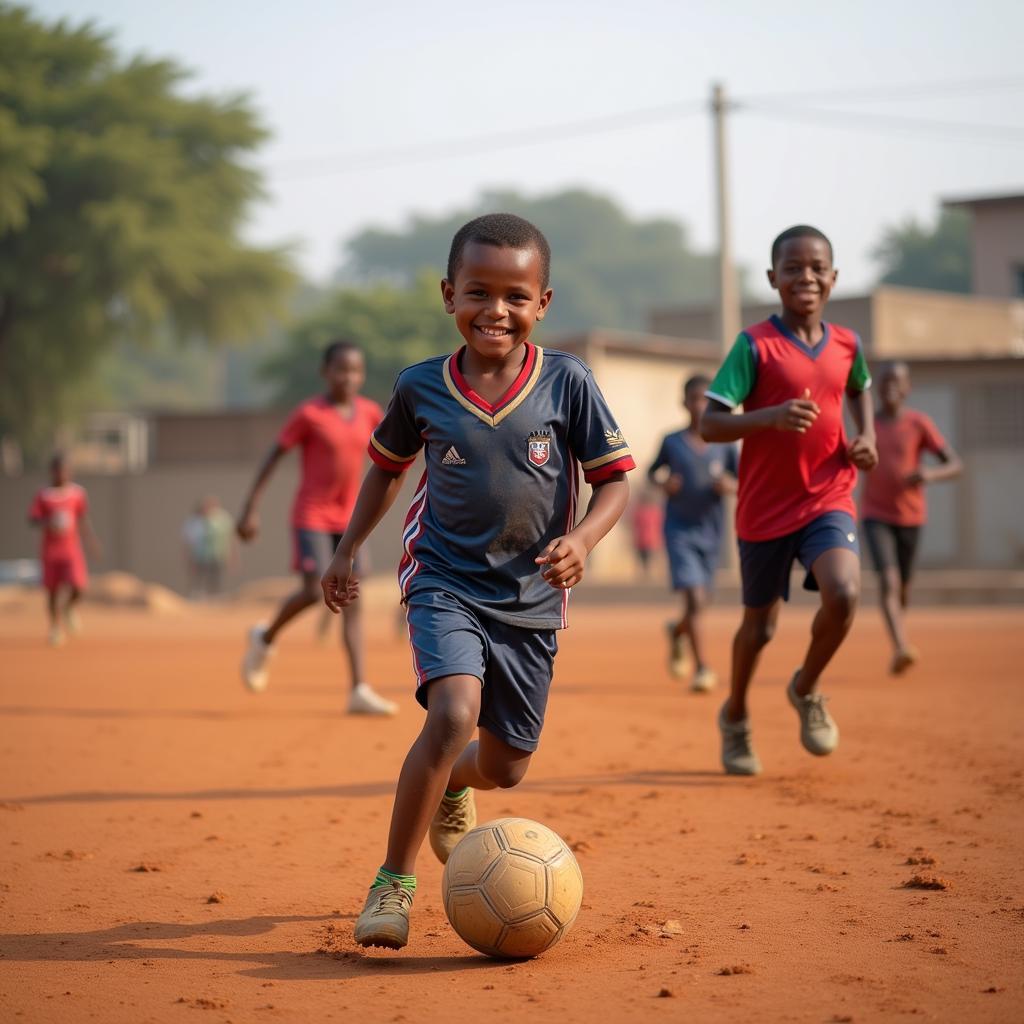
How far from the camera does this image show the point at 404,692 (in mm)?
10883

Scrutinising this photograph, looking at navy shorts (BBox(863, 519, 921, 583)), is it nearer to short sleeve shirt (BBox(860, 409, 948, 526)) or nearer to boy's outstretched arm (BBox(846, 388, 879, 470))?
short sleeve shirt (BBox(860, 409, 948, 526))

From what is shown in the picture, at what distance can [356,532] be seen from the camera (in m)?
4.47

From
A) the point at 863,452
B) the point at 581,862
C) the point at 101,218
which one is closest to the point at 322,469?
the point at 863,452

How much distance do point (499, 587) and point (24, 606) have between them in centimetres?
2155

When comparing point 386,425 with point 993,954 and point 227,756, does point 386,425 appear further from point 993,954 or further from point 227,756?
point 227,756

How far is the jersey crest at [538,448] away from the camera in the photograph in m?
4.27

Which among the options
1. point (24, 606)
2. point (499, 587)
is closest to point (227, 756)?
point (499, 587)

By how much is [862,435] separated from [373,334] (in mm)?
43639

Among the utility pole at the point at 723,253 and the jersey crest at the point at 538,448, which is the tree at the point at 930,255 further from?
the jersey crest at the point at 538,448

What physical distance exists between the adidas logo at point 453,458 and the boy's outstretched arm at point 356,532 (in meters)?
0.22

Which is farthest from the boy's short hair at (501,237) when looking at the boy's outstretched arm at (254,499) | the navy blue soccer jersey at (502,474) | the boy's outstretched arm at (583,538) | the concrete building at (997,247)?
the concrete building at (997,247)

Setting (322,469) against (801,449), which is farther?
(322,469)

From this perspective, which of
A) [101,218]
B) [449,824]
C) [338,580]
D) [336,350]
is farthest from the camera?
[101,218]

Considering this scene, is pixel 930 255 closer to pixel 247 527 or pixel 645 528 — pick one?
pixel 645 528
